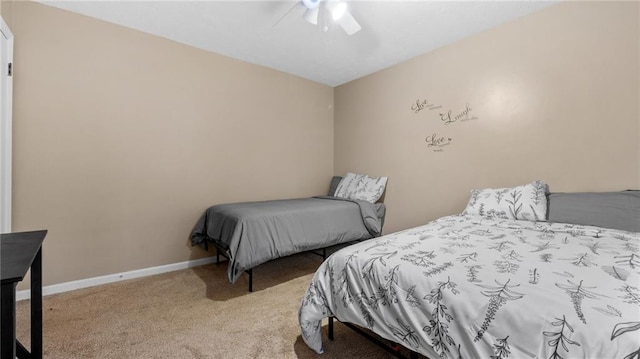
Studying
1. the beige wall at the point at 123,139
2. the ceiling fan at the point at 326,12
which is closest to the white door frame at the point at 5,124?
the beige wall at the point at 123,139

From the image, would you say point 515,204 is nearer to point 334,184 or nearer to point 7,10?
point 334,184

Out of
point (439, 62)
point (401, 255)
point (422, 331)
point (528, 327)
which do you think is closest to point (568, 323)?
point (528, 327)

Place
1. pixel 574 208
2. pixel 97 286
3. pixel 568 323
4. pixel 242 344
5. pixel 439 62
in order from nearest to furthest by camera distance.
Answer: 1. pixel 568 323
2. pixel 242 344
3. pixel 574 208
4. pixel 97 286
5. pixel 439 62

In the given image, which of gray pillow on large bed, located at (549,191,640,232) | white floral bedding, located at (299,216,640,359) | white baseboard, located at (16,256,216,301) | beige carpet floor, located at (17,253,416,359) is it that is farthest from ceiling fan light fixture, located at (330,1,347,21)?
white baseboard, located at (16,256,216,301)

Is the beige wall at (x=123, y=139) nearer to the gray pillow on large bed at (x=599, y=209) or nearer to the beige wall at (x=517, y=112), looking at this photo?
the beige wall at (x=517, y=112)

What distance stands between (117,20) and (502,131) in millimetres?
3598

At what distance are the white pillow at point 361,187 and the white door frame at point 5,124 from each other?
303 centimetres

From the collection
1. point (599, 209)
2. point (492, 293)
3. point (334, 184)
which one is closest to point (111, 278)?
point (334, 184)

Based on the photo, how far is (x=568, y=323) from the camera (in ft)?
2.46

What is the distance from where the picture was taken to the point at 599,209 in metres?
1.76

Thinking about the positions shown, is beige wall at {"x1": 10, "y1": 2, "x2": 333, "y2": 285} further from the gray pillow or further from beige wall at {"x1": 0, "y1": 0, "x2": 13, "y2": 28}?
the gray pillow

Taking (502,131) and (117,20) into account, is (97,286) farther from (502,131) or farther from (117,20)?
(502,131)

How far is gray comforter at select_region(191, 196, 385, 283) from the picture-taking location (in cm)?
223

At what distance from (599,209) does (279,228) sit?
230 centimetres
